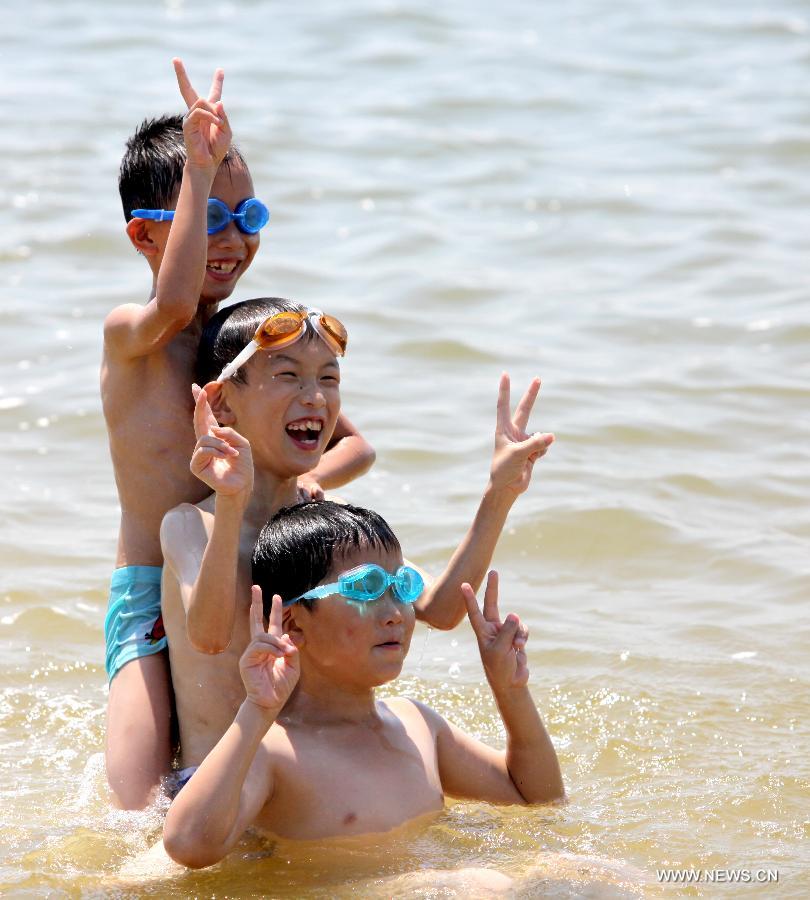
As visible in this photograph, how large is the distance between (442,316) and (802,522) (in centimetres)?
334

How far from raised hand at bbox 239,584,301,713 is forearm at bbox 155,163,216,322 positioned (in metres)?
1.03

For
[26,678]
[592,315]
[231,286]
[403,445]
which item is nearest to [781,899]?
[231,286]

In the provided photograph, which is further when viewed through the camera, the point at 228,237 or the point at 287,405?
the point at 228,237

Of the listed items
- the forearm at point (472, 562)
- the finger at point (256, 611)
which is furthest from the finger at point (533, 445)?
the finger at point (256, 611)

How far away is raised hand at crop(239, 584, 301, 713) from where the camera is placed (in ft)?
12.2

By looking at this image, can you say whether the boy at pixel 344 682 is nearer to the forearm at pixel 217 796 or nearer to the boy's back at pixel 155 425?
the forearm at pixel 217 796

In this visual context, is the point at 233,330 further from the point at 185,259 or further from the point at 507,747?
the point at 507,747

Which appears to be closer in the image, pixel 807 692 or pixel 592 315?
pixel 807 692

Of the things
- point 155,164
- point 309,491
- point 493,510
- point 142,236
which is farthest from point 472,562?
point 155,164

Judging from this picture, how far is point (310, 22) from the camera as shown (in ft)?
57.9

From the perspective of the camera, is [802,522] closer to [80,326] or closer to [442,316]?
[442,316]

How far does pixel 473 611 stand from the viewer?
13.8 ft

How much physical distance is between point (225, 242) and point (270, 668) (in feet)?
4.66

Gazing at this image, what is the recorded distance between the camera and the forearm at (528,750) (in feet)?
13.8
